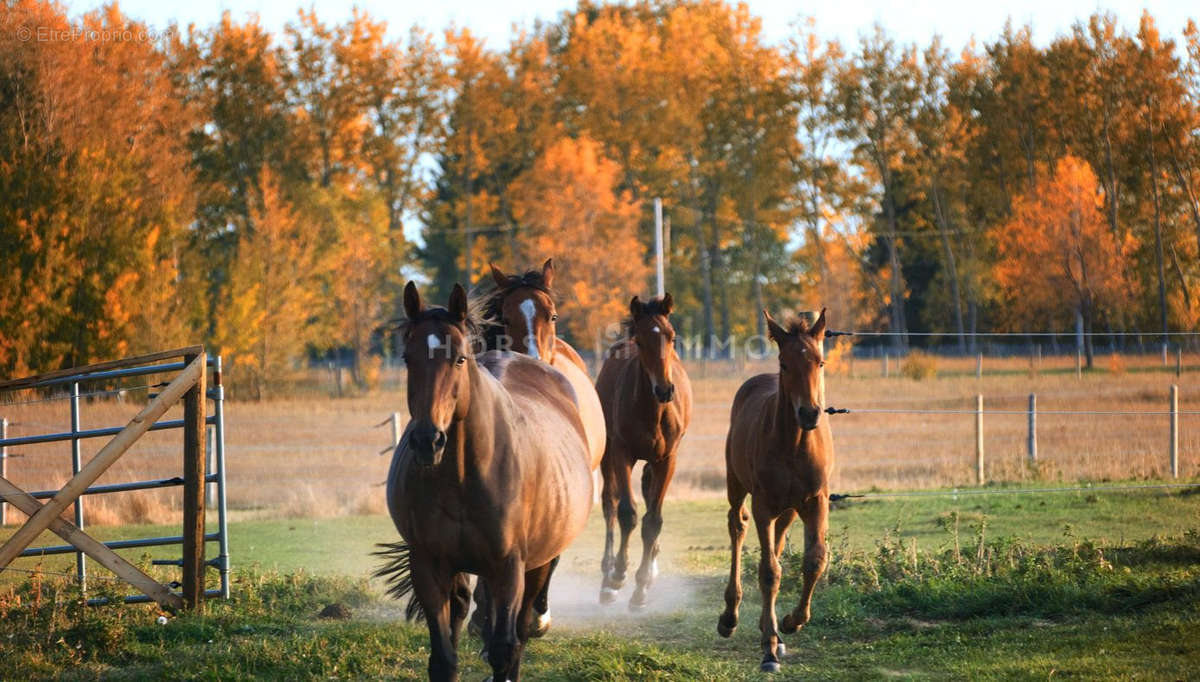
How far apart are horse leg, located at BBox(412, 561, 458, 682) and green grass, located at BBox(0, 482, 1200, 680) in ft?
3.84

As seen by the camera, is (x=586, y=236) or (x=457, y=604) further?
(x=586, y=236)

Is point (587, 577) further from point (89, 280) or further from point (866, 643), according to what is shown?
point (89, 280)

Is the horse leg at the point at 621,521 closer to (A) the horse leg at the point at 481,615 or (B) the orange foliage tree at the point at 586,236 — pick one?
(A) the horse leg at the point at 481,615

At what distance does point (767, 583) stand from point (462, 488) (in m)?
2.53

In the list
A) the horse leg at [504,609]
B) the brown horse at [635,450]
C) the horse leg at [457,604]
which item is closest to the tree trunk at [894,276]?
the brown horse at [635,450]

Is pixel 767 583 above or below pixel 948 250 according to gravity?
below

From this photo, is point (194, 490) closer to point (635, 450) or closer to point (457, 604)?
point (457, 604)

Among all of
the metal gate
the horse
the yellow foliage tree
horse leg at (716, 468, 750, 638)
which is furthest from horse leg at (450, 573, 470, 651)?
the yellow foliage tree

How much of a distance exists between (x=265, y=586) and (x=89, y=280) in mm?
15328

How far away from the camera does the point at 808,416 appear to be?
630cm

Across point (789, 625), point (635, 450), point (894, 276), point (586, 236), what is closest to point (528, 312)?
point (635, 450)

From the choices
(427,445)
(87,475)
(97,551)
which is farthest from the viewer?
(97,551)

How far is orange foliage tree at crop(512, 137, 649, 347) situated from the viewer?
3459 centimetres

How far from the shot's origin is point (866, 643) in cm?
686
